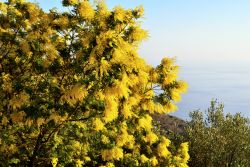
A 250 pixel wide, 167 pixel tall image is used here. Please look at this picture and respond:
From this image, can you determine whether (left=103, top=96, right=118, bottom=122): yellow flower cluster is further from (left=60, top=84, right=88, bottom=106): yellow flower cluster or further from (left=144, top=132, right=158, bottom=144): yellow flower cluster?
(left=144, top=132, right=158, bottom=144): yellow flower cluster

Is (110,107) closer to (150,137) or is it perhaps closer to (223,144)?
(150,137)

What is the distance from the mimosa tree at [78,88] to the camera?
15.0 meters

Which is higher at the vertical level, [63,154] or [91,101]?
[91,101]

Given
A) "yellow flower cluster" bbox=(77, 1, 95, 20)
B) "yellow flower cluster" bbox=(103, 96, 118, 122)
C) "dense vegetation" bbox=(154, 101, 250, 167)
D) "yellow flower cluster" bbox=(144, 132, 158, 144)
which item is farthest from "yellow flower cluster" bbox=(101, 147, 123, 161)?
"dense vegetation" bbox=(154, 101, 250, 167)

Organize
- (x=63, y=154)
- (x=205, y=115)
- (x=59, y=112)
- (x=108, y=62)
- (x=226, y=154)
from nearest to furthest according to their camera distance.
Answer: (x=108, y=62) → (x=59, y=112) → (x=63, y=154) → (x=226, y=154) → (x=205, y=115)

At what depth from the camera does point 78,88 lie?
14.8 m

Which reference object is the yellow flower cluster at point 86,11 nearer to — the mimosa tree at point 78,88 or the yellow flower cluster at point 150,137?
the mimosa tree at point 78,88

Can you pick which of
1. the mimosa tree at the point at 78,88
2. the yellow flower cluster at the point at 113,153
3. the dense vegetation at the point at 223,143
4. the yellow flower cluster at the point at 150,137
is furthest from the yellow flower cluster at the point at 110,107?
the dense vegetation at the point at 223,143

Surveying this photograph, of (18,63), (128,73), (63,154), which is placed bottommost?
(63,154)

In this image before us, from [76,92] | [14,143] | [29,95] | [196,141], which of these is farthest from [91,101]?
Answer: [196,141]

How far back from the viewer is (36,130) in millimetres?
18812

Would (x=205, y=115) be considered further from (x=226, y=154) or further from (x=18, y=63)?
(x=18, y=63)

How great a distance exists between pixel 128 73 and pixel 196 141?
1969 cm

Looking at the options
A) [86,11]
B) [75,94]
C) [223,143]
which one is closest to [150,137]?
[75,94]
